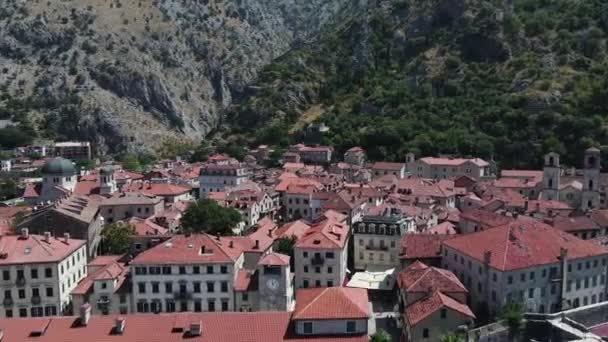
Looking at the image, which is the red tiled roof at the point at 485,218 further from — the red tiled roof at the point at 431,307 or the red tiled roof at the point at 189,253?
the red tiled roof at the point at 189,253

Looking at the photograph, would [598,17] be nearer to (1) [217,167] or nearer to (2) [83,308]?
(1) [217,167]

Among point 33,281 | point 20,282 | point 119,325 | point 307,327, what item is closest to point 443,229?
point 307,327

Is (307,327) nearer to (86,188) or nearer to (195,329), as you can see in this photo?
(195,329)

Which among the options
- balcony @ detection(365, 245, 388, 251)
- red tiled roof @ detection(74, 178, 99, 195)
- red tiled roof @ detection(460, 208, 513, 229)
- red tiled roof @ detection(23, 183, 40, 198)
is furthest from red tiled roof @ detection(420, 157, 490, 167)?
red tiled roof @ detection(23, 183, 40, 198)

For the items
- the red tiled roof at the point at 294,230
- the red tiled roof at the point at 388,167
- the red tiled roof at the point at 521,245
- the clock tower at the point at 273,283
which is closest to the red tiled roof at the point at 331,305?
the clock tower at the point at 273,283

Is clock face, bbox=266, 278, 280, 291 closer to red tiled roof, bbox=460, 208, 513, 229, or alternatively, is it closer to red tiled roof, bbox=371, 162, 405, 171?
red tiled roof, bbox=460, 208, 513, 229
